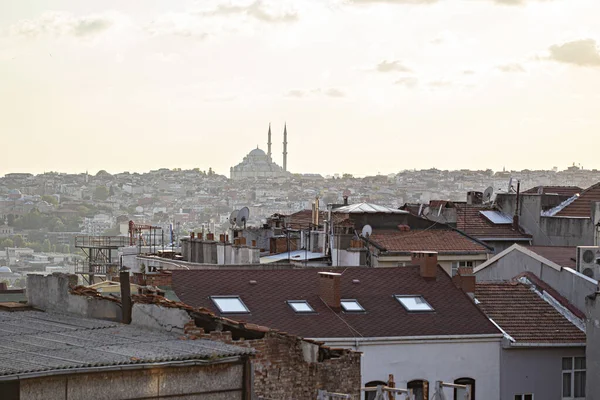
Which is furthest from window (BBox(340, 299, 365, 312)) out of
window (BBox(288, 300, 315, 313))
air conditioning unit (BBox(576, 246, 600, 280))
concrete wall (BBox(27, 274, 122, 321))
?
concrete wall (BBox(27, 274, 122, 321))

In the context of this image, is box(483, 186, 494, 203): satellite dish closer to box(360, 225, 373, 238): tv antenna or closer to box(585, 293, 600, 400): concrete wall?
box(360, 225, 373, 238): tv antenna

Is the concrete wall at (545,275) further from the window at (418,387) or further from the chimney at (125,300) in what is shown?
the chimney at (125,300)

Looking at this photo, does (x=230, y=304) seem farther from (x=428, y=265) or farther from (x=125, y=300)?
(x=125, y=300)

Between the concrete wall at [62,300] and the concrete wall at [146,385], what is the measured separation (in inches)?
142

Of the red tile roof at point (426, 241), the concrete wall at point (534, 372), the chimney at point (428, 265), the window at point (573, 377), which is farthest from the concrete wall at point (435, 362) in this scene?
the red tile roof at point (426, 241)

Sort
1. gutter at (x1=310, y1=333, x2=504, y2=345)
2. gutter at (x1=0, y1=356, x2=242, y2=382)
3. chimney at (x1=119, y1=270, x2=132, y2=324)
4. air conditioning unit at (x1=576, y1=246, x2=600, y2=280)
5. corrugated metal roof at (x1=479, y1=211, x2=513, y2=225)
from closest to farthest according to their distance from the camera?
gutter at (x1=0, y1=356, x2=242, y2=382) → chimney at (x1=119, y1=270, x2=132, y2=324) → gutter at (x1=310, y1=333, x2=504, y2=345) → air conditioning unit at (x1=576, y1=246, x2=600, y2=280) → corrugated metal roof at (x1=479, y1=211, x2=513, y2=225)

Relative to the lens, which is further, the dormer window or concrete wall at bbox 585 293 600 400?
the dormer window

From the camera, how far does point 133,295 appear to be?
70.9ft

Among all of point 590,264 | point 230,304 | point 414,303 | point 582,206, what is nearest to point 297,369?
point 230,304

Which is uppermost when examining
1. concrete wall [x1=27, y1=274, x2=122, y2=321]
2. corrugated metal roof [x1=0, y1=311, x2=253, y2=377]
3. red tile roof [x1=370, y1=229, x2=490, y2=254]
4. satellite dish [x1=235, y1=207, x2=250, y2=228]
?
satellite dish [x1=235, y1=207, x2=250, y2=228]

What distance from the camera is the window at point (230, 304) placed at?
3098 centimetres

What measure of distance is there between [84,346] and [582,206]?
36896 millimetres

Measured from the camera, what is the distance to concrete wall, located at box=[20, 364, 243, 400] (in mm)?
16500

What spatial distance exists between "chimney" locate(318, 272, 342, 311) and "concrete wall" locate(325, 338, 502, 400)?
4.74ft
